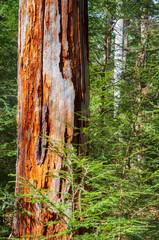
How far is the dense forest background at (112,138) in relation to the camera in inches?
55.1

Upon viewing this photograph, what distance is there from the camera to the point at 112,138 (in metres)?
1.96

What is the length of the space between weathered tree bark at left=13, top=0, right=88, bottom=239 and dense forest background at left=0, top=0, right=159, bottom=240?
A: 21 centimetres

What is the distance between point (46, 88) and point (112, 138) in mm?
703

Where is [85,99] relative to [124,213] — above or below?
above

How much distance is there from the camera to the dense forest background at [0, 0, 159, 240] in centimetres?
140

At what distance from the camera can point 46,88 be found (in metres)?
1.87

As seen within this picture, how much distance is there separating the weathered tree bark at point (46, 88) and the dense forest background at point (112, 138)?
211 millimetres

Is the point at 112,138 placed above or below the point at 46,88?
below

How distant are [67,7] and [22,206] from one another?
5.55 ft

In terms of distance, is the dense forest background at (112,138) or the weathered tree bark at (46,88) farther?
the weathered tree bark at (46,88)

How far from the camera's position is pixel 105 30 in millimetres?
3885

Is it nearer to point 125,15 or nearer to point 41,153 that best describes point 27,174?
point 41,153

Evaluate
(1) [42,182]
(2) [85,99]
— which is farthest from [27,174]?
(2) [85,99]

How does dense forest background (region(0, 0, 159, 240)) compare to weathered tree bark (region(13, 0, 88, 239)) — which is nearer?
dense forest background (region(0, 0, 159, 240))
